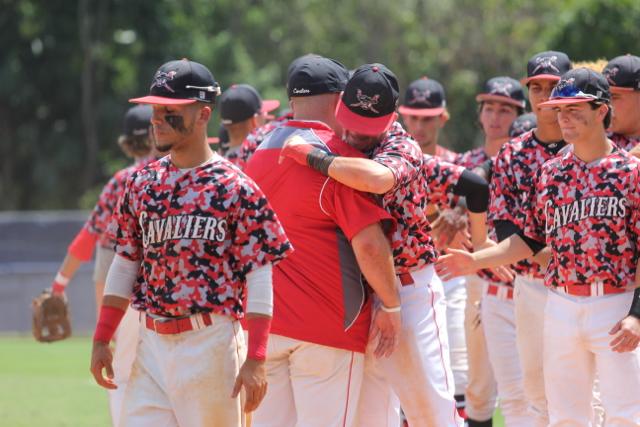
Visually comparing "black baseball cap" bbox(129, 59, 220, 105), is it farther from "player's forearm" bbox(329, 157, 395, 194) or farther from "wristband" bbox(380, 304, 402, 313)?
"wristband" bbox(380, 304, 402, 313)

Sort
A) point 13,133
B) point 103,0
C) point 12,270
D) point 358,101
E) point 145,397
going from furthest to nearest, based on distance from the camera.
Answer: point 13,133
point 103,0
point 12,270
point 358,101
point 145,397

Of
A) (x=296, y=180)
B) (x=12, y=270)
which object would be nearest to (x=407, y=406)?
(x=296, y=180)

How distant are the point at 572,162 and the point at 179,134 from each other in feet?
7.27

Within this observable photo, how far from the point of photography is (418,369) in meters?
6.02

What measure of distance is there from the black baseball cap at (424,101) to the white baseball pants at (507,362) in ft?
6.33

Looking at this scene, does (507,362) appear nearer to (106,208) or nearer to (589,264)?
(589,264)

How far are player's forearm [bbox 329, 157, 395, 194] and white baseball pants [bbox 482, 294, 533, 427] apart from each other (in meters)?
2.88

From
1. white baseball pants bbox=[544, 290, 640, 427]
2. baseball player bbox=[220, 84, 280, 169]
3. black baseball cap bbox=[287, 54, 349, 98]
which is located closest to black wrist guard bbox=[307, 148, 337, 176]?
black baseball cap bbox=[287, 54, 349, 98]

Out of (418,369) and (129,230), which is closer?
(129,230)

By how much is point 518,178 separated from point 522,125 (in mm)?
1438

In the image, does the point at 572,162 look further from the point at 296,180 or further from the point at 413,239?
the point at 296,180

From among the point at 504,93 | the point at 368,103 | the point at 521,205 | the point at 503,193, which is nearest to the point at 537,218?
the point at 521,205

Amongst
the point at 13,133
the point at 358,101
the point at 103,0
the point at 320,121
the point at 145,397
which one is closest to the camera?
the point at 145,397

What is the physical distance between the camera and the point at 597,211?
6.14m
